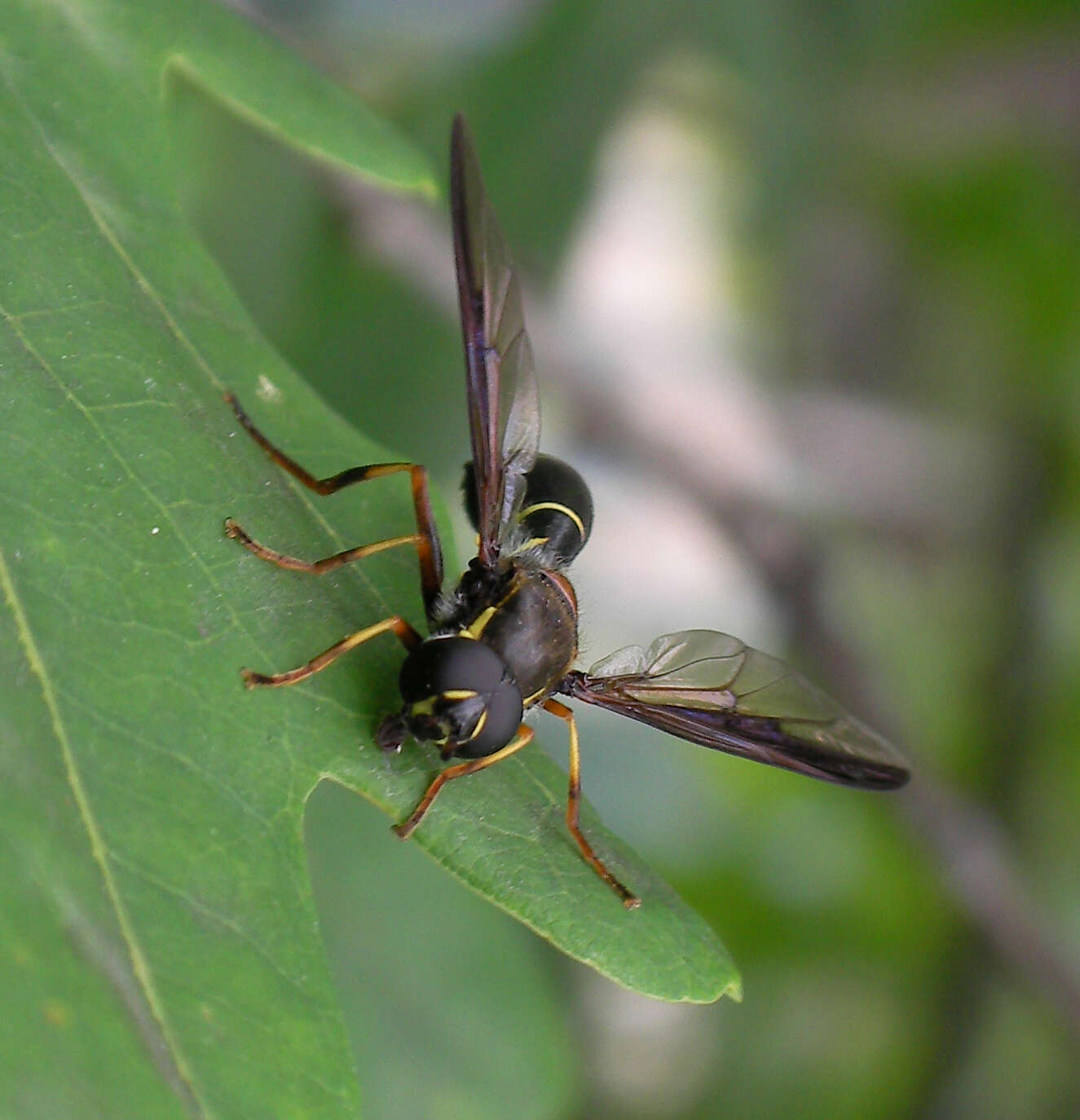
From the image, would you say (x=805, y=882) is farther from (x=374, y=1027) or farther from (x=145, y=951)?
(x=145, y=951)

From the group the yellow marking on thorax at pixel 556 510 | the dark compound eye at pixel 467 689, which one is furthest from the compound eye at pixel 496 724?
the yellow marking on thorax at pixel 556 510

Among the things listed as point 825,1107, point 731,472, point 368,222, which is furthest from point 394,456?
point 825,1107

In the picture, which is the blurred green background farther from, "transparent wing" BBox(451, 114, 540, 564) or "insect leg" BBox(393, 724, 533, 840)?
"insect leg" BBox(393, 724, 533, 840)

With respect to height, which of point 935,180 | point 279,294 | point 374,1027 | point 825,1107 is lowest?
point 825,1107

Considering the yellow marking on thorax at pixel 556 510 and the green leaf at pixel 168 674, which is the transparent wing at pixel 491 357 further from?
the green leaf at pixel 168 674


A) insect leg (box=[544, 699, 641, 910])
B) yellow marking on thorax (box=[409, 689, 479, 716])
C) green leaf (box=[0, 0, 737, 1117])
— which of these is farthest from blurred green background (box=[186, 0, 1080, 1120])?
green leaf (box=[0, 0, 737, 1117])

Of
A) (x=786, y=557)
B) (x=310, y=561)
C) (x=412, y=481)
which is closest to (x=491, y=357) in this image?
(x=412, y=481)

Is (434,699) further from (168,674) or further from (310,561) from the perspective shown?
(168,674)
